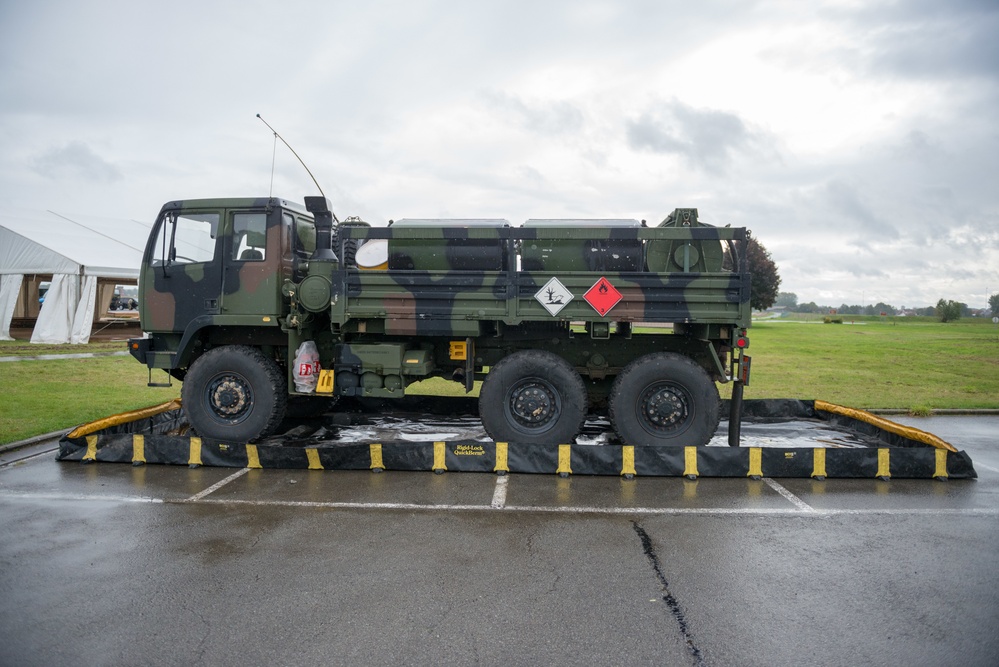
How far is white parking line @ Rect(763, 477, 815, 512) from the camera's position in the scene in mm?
5644

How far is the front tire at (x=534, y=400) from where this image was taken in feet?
23.3

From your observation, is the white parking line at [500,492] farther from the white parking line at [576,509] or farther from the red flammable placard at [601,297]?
the red flammable placard at [601,297]

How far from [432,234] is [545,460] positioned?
2.81 m

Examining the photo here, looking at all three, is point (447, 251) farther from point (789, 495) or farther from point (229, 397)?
point (789, 495)

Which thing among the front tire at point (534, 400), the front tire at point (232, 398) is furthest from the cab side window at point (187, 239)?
the front tire at point (534, 400)

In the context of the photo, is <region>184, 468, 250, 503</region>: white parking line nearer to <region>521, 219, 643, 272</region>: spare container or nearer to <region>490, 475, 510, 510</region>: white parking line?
<region>490, 475, 510, 510</region>: white parking line

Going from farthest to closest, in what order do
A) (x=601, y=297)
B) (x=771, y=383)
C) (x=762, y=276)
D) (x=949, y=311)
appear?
(x=949, y=311) → (x=762, y=276) → (x=771, y=383) → (x=601, y=297)

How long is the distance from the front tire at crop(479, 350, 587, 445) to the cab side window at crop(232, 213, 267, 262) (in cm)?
313

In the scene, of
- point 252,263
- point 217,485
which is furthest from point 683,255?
point 217,485

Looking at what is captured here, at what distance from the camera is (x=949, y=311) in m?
57.6

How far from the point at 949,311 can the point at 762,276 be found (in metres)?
24.1

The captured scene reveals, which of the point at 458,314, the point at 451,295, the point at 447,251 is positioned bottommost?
the point at 458,314

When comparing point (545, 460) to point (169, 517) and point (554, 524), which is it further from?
point (169, 517)

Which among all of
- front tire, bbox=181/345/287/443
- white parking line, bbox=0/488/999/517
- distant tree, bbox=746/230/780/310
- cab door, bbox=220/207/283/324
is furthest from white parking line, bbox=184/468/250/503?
distant tree, bbox=746/230/780/310
